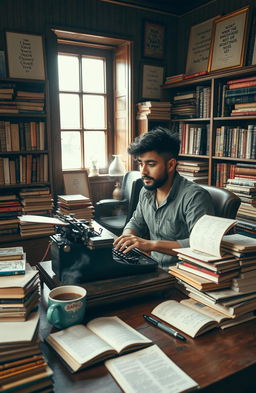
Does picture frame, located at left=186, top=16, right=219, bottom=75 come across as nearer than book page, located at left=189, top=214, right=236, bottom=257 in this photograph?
No

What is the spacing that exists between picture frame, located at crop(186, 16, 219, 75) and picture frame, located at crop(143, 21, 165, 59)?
32 cm

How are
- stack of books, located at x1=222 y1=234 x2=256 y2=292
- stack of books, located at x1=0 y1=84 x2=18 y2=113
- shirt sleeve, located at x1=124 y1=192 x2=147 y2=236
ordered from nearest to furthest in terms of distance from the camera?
stack of books, located at x1=222 y1=234 x2=256 y2=292 < shirt sleeve, located at x1=124 y1=192 x2=147 y2=236 < stack of books, located at x1=0 y1=84 x2=18 y2=113

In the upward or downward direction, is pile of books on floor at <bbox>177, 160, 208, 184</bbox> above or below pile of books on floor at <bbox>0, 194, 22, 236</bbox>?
above

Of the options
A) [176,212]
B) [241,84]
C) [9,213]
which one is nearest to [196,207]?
[176,212]

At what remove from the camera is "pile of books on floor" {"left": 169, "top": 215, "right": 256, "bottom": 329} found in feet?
3.67

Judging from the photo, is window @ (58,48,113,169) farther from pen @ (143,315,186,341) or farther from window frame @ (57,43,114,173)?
pen @ (143,315,186,341)

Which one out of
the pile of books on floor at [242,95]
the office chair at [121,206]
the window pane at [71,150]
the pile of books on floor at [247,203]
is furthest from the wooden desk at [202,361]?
the window pane at [71,150]

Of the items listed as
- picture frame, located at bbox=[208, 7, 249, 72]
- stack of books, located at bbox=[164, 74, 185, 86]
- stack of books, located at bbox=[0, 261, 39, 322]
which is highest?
picture frame, located at bbox=[208, 7, 249, 72]

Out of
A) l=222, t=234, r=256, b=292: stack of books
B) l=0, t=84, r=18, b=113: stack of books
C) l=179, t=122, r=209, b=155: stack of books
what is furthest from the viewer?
l=179, t=122, r=209, b=155: stack of books

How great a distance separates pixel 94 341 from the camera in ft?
3.20

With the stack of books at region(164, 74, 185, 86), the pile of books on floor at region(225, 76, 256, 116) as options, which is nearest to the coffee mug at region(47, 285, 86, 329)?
the pile of books on floor at region(225, 76, 256, 116)

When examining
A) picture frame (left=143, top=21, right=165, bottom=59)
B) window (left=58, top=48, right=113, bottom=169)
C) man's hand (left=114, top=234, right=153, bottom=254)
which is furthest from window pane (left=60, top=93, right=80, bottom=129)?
man's hand (left=114, top=234, right=153, bottom=254)

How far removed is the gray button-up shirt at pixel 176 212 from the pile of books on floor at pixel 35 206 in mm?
1240

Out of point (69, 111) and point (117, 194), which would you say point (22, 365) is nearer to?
point (117, 194)
